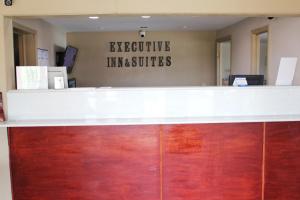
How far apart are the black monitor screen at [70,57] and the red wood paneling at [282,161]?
446 centimetres

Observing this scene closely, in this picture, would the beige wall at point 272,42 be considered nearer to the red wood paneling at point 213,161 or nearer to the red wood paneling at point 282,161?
the red wood paneling at point 282,161

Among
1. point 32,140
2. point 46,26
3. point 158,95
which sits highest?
point 46,26

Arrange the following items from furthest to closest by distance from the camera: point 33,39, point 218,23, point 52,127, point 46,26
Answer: point 218,23
point 46,26
point 33,39
point 52,127

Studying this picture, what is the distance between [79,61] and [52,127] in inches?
174

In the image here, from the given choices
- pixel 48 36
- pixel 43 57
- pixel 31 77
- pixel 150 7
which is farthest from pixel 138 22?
pixel 31 77

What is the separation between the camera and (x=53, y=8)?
261cm

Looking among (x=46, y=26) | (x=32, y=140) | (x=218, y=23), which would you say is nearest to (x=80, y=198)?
(x=32, y=140)

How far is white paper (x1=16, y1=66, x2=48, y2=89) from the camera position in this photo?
2.68m

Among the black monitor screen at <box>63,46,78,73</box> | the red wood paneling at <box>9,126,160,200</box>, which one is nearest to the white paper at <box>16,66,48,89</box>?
the red wood paneling at <box>9,126,160,200</box>

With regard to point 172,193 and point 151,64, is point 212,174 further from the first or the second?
point 151,64

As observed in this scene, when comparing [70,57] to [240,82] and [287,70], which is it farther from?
[287,70]

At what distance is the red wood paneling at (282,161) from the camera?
267 cm

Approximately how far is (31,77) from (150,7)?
4.01 ft

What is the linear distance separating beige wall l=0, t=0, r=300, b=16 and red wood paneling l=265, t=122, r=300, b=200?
3.40 ft
